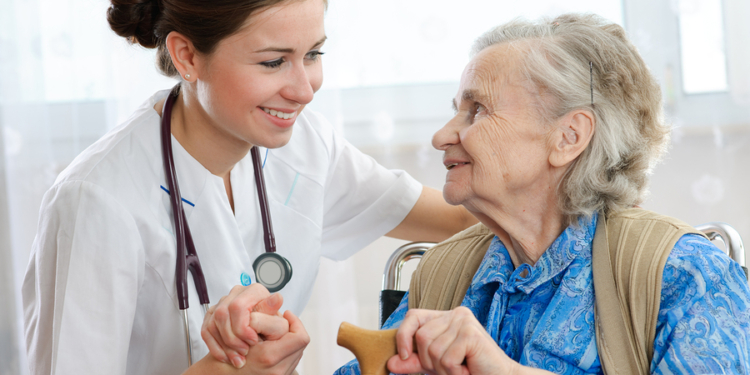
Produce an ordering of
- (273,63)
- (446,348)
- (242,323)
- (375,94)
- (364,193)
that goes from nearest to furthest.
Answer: (446,348), (242,323), (273,63), (364,193), (375,94)

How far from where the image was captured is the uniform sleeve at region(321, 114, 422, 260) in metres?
1.47

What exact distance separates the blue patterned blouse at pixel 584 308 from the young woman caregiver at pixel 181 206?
1.04ft

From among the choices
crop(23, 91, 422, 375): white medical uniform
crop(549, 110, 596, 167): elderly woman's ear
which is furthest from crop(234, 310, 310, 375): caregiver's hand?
crop(549, 110, 596, 167): elderly woman's ear

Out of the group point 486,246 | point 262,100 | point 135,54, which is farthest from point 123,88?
point 486,246

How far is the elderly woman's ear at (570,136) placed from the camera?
101cm

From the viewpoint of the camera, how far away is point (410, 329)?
2.54ft

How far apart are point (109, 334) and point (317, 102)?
1.15 m

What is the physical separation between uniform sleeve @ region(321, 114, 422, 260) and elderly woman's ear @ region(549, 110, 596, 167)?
504 mm

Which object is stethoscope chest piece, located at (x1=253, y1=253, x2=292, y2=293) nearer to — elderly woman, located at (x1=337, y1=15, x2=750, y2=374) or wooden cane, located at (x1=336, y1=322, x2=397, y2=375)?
elderly woman, located at (x1=337, y1=15, x2=750, y2=374)

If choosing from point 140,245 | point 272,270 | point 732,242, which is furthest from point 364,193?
point 732,242

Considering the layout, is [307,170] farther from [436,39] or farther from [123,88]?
[123,88]

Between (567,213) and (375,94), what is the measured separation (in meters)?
1.14

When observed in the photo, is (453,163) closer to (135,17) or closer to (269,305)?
(269,305)

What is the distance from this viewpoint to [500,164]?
3.33 feet
